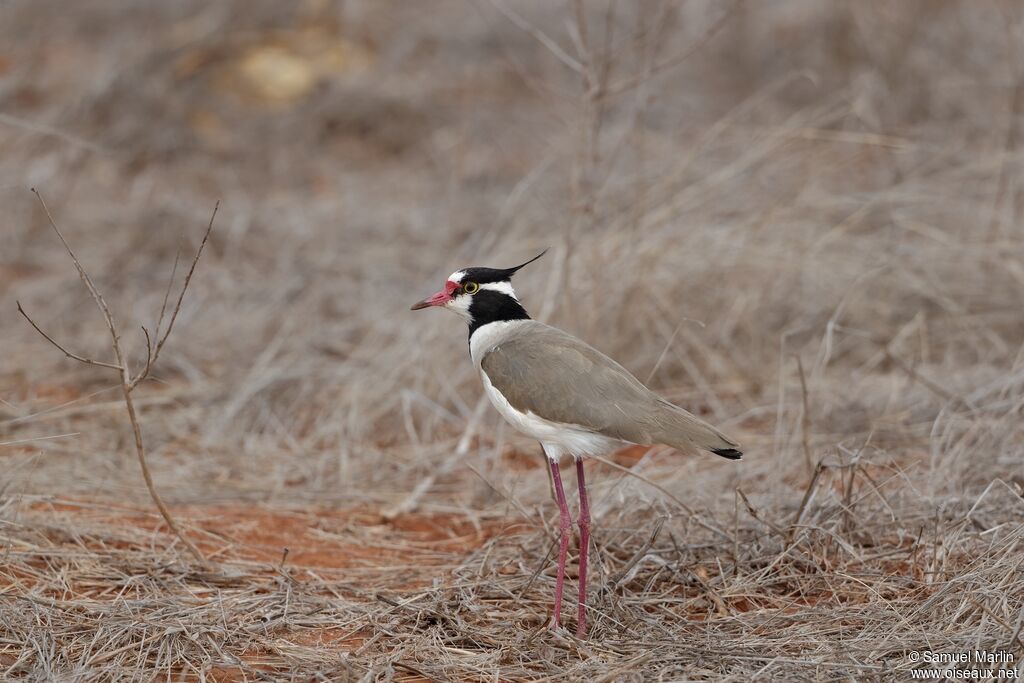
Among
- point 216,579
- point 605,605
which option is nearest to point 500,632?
point 605,605

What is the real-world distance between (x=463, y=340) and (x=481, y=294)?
7.85 feet

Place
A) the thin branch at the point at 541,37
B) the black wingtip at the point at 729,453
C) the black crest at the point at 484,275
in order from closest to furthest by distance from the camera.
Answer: the black wingtip at the point at 729,453, the black crest at the point at 484,275, the thin branch at the point at 541,37

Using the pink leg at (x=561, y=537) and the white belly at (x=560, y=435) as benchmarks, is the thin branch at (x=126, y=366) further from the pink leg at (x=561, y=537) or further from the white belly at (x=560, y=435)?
the pink leg at (x=561, y=537)

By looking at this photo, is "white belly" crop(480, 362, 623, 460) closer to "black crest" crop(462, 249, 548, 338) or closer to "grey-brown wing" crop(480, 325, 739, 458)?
"grey-brown wing" crop(480, 325, 739, 458)

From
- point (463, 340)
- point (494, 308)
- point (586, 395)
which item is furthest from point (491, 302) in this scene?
point (463, 340)

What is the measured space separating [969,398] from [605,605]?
2.25m

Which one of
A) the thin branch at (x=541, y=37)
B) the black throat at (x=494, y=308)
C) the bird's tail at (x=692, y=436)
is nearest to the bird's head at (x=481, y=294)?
the black throat at (x=494, y=308)

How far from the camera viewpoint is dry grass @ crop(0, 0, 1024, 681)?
3.67m

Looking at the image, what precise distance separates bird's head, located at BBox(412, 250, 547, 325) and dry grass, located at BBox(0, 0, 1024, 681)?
0.57 m

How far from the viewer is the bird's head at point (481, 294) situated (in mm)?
3930

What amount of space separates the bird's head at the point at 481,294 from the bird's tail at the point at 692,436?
728mm

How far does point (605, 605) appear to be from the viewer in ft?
12.5

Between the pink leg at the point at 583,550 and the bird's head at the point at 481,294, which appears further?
the bird's head at the point at 481,294

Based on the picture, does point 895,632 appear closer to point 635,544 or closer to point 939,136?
point 635,544
